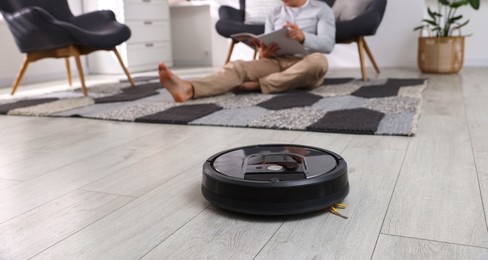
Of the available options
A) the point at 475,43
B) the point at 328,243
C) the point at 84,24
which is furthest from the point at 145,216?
the point at 475,43

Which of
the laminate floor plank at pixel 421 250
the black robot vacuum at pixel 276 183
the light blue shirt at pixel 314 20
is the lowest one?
the laminate floor plank at pixel 421 250

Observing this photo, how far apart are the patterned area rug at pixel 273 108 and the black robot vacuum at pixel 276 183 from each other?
0.63 meters

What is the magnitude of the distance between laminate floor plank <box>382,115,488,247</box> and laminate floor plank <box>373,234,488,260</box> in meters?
0.02

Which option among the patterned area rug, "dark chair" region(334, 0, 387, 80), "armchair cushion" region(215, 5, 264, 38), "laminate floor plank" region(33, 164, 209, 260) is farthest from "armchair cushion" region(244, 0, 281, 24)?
"laminate floor plank" region(33, 164, 209, 260)

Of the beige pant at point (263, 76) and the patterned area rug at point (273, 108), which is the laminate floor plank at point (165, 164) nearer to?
the patterned area rug at point (273, 108)

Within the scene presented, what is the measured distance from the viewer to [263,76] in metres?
2.46

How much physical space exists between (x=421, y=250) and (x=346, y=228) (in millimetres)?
132

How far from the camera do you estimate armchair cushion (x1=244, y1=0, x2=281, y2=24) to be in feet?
11.2

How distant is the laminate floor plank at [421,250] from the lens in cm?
69

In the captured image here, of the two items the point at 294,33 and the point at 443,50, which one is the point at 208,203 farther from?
the point at 443,50

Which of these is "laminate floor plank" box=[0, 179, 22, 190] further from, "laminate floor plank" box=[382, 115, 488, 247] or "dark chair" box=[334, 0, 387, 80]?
"dark chair" box=[334, 0, 387, 80]

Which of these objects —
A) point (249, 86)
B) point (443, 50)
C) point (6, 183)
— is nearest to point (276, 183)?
point (6, 183)

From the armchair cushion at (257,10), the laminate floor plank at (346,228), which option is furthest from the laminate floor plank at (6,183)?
the armchair cushion at (257,10)

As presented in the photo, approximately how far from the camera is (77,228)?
2.73 ft
